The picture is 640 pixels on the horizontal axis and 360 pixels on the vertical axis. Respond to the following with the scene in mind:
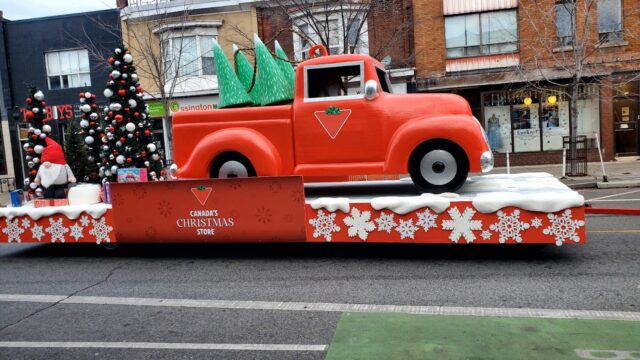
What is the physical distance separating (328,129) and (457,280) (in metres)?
2.56

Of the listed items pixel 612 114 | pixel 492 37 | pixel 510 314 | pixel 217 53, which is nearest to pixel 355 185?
pixel 217 53

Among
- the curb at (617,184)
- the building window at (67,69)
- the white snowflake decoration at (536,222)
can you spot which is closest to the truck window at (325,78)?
the white snowflake decoration at (536,222)

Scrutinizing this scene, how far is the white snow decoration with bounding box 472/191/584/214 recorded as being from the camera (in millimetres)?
5109

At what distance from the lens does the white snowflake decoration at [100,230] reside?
653cm

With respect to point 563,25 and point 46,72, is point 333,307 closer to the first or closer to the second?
point 563,25

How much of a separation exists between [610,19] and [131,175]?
19.6 metres

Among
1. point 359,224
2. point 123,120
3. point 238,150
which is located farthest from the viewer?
point 123,120

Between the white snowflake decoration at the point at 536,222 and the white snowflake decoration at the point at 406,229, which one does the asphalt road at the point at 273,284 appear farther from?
the white snowflake decoration at the point at 536,222

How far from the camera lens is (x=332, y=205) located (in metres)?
5.71

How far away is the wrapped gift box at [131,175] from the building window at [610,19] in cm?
1886

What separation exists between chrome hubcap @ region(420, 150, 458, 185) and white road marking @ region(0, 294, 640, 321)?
7.35 ft

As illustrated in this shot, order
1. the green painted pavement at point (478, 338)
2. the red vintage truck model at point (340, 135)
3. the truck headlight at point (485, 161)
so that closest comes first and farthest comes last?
the green painted pavement at point (478, 338) < the truck headlight at point (485, 161) < the red vintage truck model at point (340, 135)

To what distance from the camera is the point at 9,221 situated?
22.6 feet

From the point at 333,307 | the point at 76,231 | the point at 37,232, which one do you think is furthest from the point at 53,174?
the point at 333,307
